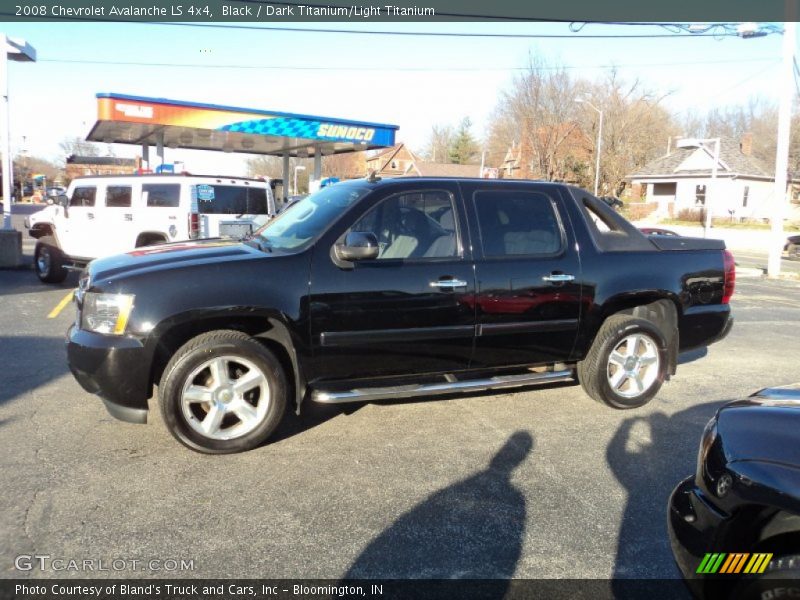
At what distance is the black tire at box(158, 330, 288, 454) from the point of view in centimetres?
394

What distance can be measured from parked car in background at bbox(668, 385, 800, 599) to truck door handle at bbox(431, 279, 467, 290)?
2.21 metres

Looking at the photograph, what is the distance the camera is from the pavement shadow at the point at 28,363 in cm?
538

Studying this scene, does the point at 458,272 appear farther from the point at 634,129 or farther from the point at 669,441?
the point at 634,129

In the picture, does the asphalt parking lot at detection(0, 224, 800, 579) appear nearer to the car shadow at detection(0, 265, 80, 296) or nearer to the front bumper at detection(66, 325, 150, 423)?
the front bumper at detection(66, 325, 150, 423)

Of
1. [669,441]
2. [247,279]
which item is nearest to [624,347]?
[669,441]

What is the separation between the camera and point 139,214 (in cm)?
1131

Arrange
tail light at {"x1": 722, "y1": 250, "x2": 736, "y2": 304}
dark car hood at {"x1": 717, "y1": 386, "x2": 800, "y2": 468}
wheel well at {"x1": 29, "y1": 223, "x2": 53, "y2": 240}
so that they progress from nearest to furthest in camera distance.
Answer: dark car hood at {"x1": 717, "y1": 386, "x2": 800, "y2": 468}
tail light at {"x1": 722, "y1": 250, "x2": 736, "y2": 304}
wheel well at {"x1": 29, "y1": 223, "x2": 53, "y2": 240}

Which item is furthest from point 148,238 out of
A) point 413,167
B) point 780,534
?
point 413,167

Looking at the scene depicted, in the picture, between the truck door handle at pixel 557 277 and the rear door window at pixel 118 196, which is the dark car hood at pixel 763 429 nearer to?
the truck door handle at pixel 557 277

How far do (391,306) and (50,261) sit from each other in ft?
32.6

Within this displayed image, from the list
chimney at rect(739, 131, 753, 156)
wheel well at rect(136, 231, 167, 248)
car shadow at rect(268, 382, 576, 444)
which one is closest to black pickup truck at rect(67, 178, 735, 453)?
car shadow at rect(268, 382, 576, 444)

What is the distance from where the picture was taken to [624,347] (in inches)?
207

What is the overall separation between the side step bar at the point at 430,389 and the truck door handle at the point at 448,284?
72 cm

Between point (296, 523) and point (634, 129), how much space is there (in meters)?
54.9
